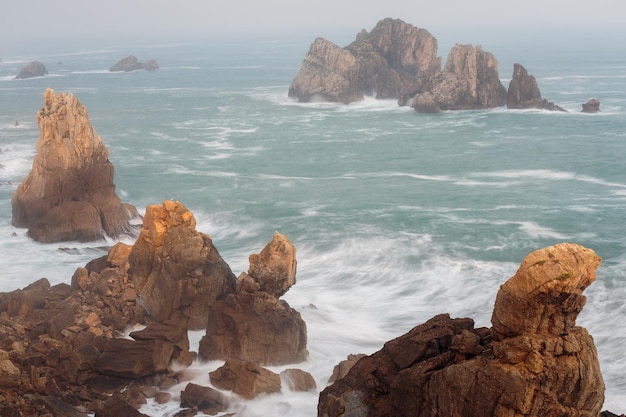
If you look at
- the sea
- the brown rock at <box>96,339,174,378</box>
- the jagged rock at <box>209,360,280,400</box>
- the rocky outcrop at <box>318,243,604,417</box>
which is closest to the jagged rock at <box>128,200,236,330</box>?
the sea

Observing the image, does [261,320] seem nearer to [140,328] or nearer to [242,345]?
[242,345]

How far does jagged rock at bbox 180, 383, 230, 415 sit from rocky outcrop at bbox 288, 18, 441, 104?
82567mm

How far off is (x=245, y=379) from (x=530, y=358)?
37.7 feet

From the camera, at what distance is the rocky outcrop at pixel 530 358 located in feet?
58.7

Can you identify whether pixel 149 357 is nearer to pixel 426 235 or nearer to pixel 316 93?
pixel 426 235

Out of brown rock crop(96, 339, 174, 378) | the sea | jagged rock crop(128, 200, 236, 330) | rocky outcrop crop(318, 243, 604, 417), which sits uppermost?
rocky outcrop crop(318, 243, 604, 417)

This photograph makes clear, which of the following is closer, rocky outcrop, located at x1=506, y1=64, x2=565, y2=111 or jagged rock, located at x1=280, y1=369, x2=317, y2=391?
jagged rock, located at x1=280, y1=369, x2=317, y2=391

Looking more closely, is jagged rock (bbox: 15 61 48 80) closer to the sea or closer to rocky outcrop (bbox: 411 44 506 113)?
the sea

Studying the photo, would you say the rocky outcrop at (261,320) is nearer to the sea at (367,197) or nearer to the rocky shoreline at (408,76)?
the sea at (367,197)

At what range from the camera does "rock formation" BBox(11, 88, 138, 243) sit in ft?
152

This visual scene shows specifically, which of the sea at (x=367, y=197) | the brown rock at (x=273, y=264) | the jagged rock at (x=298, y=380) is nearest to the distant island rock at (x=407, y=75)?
the sea at (x=367, y=197)

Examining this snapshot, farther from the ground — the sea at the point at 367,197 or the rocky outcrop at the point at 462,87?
the rocky outcrop at the point at 462,87

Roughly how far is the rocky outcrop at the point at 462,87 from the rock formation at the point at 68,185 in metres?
58.6

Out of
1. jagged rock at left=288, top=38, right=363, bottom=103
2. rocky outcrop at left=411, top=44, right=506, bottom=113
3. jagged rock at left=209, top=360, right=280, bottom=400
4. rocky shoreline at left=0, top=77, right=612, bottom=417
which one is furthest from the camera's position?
jagged rock at left=288, top=38, right=363, bottom=103
